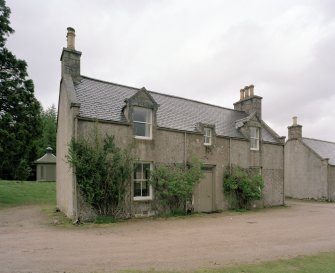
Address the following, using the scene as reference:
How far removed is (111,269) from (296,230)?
29.8 ft

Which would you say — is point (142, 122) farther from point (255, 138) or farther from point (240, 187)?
point (255, 138)

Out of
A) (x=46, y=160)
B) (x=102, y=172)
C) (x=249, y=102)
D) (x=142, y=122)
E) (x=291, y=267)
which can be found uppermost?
(x=249, y=102)

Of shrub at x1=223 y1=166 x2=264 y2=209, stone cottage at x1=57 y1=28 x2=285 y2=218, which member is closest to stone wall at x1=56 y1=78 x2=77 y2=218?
stone cottage at x1=57 y1=28 x2=285 y2=218

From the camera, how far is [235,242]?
1022cm

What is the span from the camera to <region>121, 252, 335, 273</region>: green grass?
6955 millimetres

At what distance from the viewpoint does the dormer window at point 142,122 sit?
1636 cm

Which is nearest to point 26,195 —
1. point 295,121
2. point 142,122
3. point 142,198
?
point 142,198

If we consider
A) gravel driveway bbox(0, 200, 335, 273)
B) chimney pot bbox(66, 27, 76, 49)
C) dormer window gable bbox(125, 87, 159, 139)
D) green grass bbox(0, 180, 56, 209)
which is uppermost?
chimney pot bbox(66, 27, 76, 49)

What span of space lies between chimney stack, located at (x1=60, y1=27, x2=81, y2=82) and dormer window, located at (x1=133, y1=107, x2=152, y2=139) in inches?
171

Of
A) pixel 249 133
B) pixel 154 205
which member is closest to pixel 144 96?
pixel 154 205

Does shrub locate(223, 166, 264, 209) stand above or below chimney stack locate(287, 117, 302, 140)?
below

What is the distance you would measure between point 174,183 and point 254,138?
9238 millimetres

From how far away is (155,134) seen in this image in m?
16.8

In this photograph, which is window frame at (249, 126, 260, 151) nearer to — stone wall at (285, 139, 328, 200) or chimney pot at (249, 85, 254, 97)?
chimney pot at (249, 85, 254, 97)
